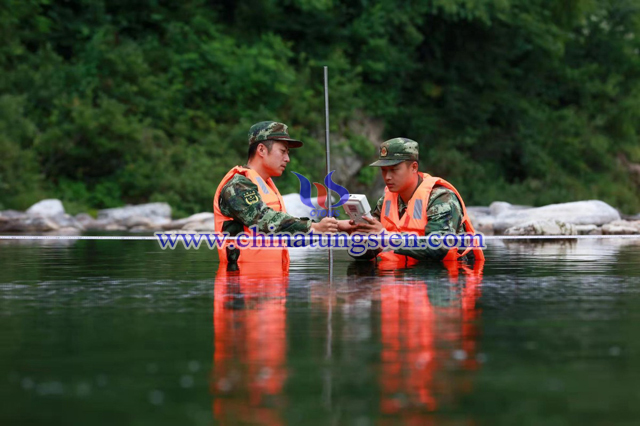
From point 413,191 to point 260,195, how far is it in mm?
1396

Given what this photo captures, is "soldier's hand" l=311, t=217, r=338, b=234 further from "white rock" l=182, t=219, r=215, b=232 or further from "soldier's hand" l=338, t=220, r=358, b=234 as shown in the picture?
"white rock" l=182, t=219, r=215, b=232

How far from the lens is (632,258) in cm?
1352

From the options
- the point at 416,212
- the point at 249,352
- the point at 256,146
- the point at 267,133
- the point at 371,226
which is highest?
the point at 267,133

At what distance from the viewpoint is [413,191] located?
10.2 metres

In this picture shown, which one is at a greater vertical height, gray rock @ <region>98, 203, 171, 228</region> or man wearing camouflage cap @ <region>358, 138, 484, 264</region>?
gray rock @ <region>98, 203, 171, 228</region>

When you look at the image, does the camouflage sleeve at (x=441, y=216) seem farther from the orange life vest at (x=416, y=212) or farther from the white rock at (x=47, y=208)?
the white rock at (x=47, y=208)

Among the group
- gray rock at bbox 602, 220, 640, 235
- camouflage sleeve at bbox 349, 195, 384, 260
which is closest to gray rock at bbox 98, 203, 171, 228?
gray rock at bbox 602, 220, 640, 235

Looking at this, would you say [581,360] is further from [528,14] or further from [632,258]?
[528,14]

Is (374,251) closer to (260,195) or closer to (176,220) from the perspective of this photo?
(260,195)

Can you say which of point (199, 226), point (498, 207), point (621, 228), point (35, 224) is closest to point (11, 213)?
point (35, 224)

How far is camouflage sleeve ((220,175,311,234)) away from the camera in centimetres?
1010

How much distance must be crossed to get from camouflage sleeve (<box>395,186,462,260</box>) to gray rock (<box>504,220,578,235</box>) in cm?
1000

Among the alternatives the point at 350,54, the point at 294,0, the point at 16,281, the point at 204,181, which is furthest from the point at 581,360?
the point at 350,54

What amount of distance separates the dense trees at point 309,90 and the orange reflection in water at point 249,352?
17.5 meters
